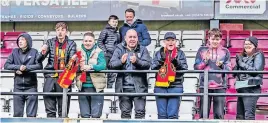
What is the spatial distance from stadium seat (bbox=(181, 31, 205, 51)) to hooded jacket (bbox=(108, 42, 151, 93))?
3.66 m

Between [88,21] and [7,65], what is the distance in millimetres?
4697

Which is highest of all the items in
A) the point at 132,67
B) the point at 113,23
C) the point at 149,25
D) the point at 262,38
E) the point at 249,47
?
the point at 149,25

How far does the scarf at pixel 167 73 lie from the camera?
25.4ft

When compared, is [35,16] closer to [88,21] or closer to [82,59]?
[88,21]

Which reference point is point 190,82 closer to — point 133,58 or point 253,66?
point 253,66

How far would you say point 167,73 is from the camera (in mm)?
7758

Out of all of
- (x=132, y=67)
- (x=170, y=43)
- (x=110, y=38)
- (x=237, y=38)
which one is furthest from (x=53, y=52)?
(x=237, y=38)

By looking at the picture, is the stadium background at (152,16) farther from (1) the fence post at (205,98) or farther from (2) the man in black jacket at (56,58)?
(1) the fence post at (205,98)

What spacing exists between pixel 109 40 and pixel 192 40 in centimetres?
268

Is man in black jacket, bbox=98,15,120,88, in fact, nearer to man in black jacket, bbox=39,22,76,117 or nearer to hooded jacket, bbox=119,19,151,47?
hooded jacket, bbox=119,19,151,47

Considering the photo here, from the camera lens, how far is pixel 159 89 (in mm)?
7879

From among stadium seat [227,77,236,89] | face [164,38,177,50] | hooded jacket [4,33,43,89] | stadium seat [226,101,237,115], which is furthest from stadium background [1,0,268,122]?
hooded jacket [4,33,43,89]

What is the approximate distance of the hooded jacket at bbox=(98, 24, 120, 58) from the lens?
9.38 meters

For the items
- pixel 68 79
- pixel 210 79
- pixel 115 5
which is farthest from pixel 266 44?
pixel 68 79
